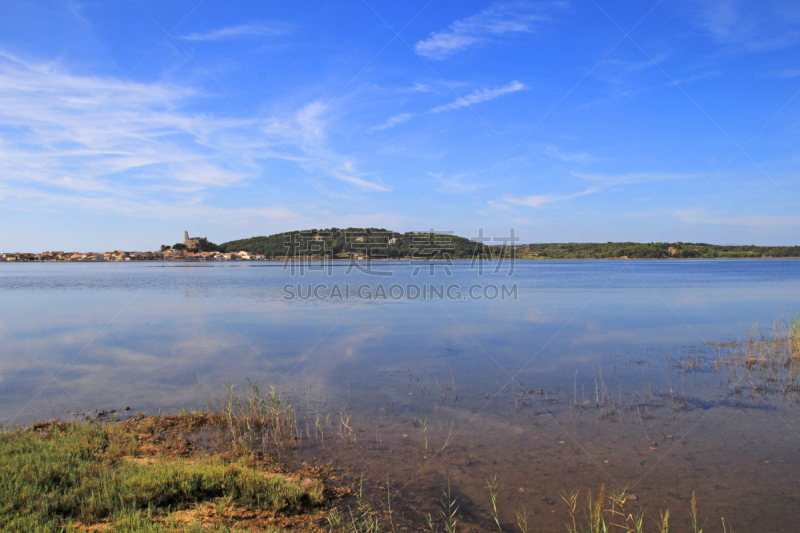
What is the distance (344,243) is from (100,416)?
94.9 meters

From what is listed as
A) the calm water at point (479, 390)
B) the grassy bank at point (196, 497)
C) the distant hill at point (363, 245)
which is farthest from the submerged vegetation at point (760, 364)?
the distant hill at point (363, 245)

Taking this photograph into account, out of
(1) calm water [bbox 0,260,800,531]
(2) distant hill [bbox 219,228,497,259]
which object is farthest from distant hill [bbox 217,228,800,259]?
(1) calm water [bbox 0,260,800,531]

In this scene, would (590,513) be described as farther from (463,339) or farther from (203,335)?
(203,335)

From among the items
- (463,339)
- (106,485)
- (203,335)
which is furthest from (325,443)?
(203,335)

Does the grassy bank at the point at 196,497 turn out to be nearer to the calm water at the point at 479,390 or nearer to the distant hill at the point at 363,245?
the calm water at the point at 479,390

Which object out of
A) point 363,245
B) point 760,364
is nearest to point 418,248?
point 363,245

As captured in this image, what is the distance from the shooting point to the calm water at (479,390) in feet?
19.0

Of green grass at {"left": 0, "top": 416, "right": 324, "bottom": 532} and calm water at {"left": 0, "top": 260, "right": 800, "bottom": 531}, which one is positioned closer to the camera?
green grass at {"left": 0, "top": 416, "right": 324, "bottom": 532}

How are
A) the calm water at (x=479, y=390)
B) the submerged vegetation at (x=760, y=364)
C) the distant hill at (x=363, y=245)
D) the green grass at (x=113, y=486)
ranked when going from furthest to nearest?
the distant hill at (x=363, y=245) → the submerged vegetation at (x=760, y=364) → the calm water at (x=479, y=390) → the green grass at (x=113, y=486)

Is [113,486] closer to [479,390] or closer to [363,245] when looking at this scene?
[479,390]

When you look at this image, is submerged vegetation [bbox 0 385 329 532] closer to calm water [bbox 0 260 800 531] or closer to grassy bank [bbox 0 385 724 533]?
grassy bank [bbox 0 385 724 533]

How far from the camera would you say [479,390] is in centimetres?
958

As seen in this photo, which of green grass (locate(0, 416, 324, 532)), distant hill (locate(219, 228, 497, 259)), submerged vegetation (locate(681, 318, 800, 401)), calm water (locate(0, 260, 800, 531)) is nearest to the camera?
green grass (locate(0, 416, 324, 532))

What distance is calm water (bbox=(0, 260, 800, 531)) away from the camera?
579 centimetres
